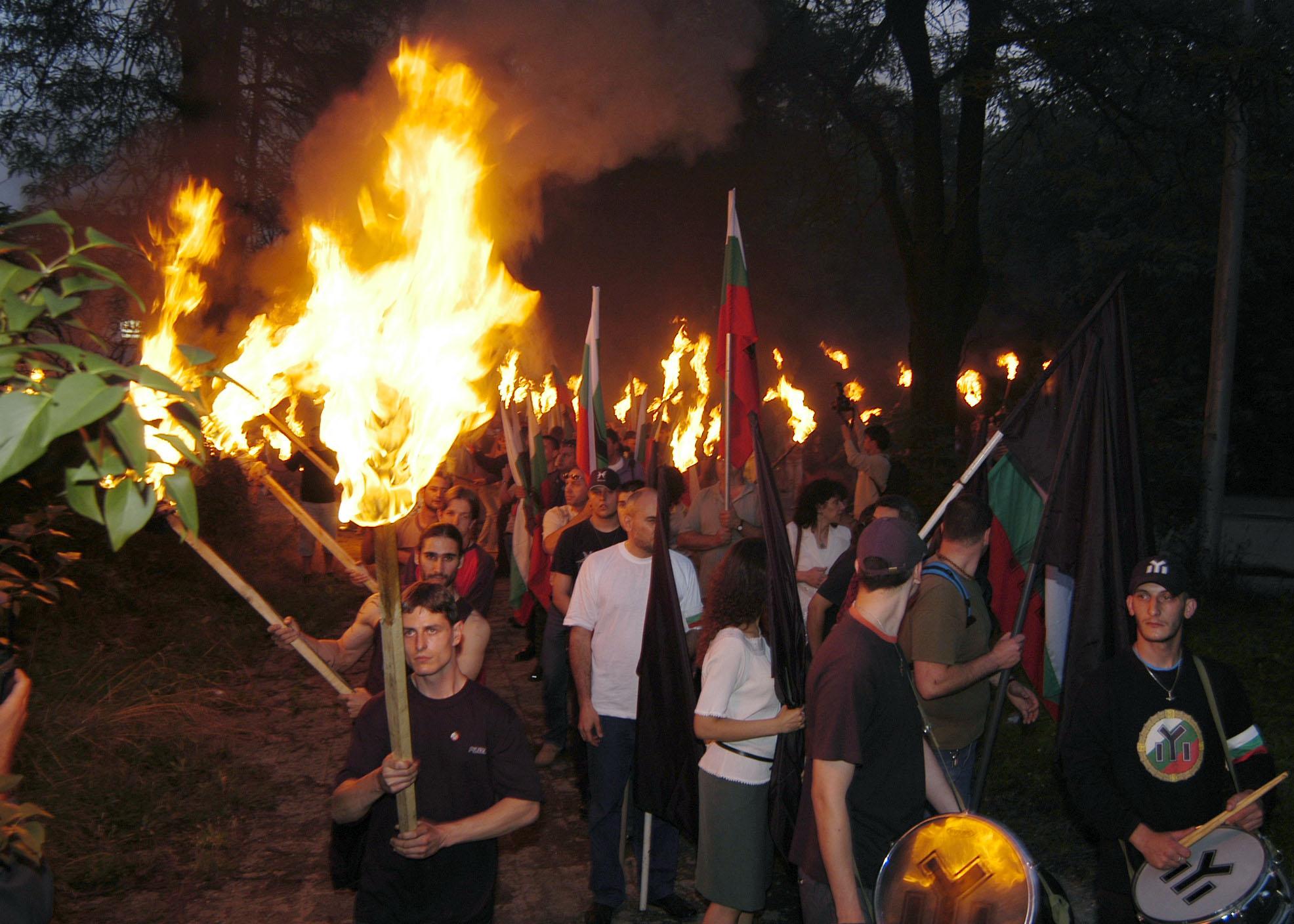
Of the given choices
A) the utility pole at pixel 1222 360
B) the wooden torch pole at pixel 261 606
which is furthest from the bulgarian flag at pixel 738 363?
the utility pole at pixel 1222 360

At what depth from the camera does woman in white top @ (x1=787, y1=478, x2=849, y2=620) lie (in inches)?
261

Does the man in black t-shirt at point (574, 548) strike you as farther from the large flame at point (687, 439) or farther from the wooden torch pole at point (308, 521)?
the large flame at point (687, 439)

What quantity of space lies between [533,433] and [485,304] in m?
5.88

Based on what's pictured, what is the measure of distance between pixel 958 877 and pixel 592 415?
6.11 meters

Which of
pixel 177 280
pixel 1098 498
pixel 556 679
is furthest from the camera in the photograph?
pixel 556 679

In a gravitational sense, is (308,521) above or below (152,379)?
below

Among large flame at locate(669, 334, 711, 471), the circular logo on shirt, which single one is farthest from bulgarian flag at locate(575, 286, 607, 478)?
the circular logo on shirt

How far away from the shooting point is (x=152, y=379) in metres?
1.43

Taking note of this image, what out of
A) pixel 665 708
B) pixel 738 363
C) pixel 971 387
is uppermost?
pixel 971 387

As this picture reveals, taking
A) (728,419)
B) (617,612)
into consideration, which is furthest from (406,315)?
(728,419)

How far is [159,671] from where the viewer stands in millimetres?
8469

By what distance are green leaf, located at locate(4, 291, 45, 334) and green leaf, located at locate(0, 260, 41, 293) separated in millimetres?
11

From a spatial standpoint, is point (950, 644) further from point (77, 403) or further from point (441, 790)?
point (77, 403)

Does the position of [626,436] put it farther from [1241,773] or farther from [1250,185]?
[1241,773]
